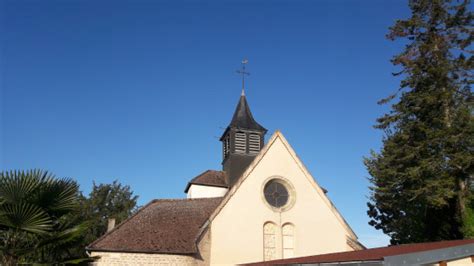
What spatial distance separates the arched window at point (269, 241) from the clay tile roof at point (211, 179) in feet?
22.2

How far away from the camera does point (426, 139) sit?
20.6 metres

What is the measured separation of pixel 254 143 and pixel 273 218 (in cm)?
688

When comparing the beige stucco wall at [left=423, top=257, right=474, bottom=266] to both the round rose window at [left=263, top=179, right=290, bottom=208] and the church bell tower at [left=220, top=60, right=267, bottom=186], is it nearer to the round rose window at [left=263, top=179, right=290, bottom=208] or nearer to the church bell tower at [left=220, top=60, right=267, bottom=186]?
the round rose window at [left=263, top=179, right=290, bottom=208]

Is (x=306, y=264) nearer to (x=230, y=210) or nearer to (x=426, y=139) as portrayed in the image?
(x=230, y=210)

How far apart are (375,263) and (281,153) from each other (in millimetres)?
13958

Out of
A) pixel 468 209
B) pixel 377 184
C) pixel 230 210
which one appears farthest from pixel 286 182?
pixel 377 184

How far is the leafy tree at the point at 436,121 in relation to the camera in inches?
762

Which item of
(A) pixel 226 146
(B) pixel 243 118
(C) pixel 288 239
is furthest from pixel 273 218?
(B) pixel 243 118

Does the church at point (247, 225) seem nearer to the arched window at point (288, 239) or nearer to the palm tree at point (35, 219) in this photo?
the arched window at point (288, 239)

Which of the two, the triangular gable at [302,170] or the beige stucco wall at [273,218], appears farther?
the triangular gable at [302,170]

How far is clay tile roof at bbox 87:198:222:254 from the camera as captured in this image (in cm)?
1917

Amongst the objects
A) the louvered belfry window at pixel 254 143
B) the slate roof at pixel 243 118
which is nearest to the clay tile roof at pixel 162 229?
the louvered belfry window at pixel 254 143

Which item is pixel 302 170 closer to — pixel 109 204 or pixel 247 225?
pixel 247 225

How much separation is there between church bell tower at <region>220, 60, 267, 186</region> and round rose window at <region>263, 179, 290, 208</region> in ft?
Result: 13.3
